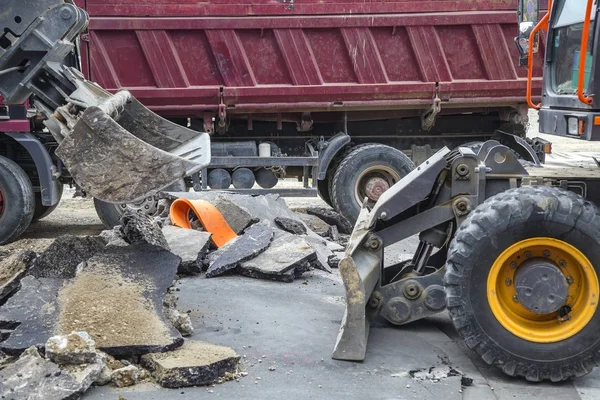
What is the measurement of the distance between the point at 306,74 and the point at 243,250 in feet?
12.5

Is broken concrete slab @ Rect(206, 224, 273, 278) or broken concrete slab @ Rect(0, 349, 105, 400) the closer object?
broken concrete slab @ Rect(0, 349, 105, 400)

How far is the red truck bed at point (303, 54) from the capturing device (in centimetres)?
994

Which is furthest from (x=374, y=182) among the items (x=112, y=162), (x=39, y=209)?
(x=112, y=162)

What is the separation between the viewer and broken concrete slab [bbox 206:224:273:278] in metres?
6.78

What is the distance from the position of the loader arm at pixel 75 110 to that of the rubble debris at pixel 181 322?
0.85m

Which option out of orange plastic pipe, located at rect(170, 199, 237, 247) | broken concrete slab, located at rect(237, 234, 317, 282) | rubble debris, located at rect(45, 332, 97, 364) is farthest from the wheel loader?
orange plastic pipe, located at rect(170, 199, 237, 247)

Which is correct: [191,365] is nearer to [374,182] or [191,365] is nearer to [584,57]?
[584,57]

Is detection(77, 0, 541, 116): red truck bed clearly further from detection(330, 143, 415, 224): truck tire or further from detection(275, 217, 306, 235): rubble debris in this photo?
detection(275, 217, 306, 235): rubble debris

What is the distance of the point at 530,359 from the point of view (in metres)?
4.72

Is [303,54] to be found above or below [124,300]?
above

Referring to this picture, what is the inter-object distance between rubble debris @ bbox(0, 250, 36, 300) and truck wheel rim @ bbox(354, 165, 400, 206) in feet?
16.4

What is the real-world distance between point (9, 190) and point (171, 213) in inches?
86.7

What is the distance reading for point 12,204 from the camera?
909 centimetres

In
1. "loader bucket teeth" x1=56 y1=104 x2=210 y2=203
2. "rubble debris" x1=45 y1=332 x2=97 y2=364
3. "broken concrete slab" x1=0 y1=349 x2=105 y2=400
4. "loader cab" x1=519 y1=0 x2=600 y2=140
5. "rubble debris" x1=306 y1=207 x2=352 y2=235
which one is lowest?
"rubble debris" x1=306 y1=207 x2=352 y2=235
